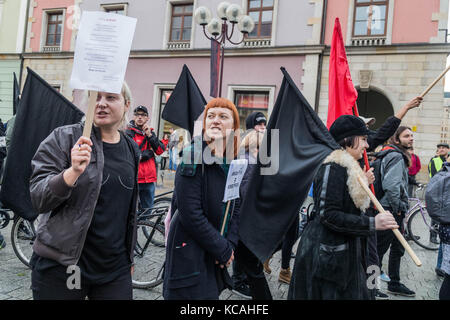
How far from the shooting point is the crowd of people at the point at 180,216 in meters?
1.67

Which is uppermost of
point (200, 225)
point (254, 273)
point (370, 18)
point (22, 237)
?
point (370, 18)

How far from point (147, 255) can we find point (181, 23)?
14427 mm

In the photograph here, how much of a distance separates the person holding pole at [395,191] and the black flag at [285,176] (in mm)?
1881

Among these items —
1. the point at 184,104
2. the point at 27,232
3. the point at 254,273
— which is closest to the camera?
the point at 254,273

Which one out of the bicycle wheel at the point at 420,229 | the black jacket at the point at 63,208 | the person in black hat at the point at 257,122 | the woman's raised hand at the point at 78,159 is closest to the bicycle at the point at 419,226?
the bicycle wheel at the point at 420,229

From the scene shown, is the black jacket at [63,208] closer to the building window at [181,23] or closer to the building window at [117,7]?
the building window at [181,23]

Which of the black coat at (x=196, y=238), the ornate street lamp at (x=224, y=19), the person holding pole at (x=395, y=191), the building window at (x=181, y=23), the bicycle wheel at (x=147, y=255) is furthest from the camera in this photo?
the building window at (x=181, y=23)

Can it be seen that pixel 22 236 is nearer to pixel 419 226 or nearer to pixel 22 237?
pixel 22 237

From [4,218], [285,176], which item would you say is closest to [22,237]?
[4,218]

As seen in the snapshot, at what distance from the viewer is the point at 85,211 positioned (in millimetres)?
1689

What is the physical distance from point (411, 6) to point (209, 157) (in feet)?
46.8

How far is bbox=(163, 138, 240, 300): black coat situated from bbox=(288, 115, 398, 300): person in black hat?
597 millimetres
